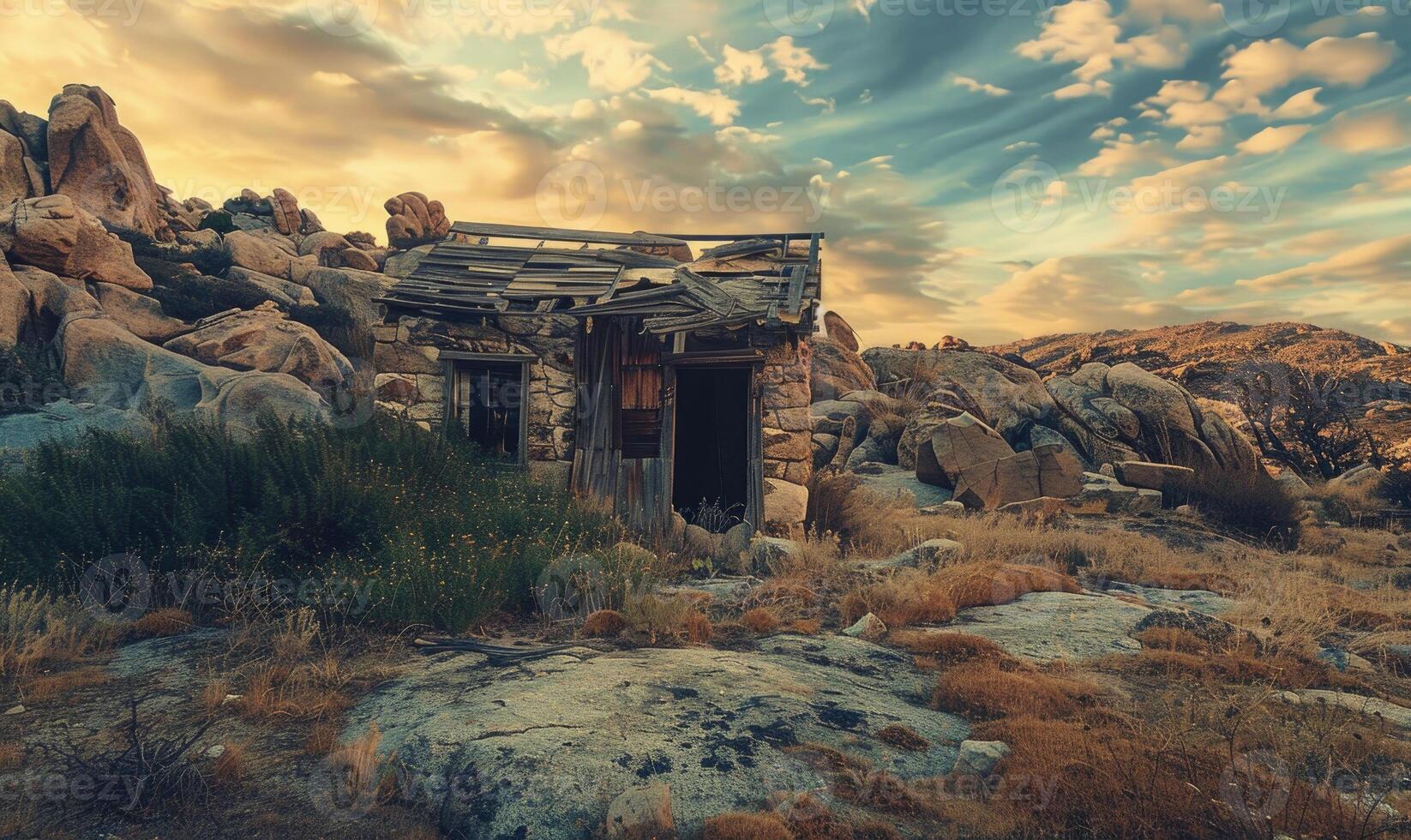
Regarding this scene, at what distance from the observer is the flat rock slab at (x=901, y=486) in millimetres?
14453

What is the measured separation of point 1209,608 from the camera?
7754 mm

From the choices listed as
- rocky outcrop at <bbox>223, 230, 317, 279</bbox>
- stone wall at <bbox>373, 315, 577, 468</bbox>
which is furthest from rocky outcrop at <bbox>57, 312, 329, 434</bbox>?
rocky outcrop at <bbox>223, 230, 317, 279</bbox>

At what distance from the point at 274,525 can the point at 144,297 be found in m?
19.9

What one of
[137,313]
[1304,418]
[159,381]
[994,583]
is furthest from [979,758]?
[137,313]

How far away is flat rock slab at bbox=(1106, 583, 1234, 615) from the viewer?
7738 mm

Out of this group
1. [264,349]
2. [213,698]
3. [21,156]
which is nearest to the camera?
[213,698]

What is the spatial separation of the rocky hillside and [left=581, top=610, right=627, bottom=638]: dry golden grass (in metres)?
4.78

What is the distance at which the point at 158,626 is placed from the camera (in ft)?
19.7

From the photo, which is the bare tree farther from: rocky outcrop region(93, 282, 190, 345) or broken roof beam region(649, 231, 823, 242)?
rocky outcrop region(93, 282, 190, 345)


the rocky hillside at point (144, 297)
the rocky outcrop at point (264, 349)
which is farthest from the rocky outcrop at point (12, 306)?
the rocky outcrop at point (264, 349)

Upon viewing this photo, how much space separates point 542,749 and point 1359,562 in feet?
42.2

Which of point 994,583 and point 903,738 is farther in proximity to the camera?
point 994,583

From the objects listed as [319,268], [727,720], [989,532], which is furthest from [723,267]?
[319,268]

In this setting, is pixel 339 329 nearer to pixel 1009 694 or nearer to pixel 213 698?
pixel 213 698
